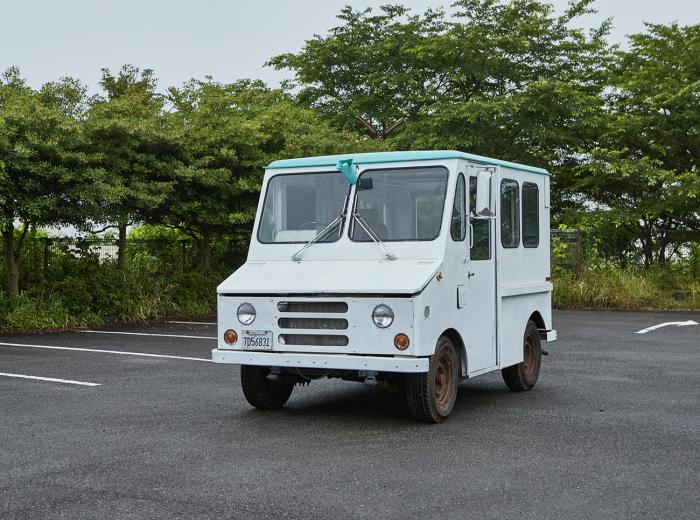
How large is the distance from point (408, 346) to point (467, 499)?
2201mm

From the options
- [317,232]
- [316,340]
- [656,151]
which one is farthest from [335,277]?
[656,151]

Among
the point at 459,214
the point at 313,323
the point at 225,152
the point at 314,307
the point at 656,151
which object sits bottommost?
the point at 313,323

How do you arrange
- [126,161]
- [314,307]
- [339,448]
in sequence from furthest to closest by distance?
[126,161] < [314,307] < [339,448]

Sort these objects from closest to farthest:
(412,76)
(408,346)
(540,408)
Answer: (408,346) < (540,408) < (412,76)

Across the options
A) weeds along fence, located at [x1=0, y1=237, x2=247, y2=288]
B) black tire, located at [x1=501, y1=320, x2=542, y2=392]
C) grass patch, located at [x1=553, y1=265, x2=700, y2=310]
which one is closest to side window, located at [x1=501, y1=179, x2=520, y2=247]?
black tire, located at [x1=501, y1=320, x2=542, y2=392]

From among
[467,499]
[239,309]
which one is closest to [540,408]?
[239,309]

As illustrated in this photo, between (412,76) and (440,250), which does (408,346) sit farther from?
(412,76)

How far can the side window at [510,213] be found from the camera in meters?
9.58

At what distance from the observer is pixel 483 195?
28.3ft

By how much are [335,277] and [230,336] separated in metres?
1.09

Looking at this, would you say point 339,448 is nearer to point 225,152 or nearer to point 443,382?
point 443,382

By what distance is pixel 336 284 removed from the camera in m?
8.16

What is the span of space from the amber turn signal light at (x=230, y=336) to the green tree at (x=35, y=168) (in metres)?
8.92

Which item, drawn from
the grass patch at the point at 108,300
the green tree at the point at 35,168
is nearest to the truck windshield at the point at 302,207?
the green tree at the point at 35,168
